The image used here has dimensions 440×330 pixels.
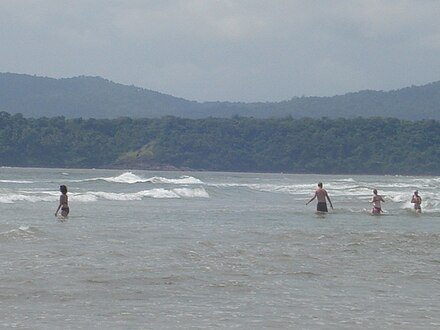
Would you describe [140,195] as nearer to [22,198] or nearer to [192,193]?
[192,193]

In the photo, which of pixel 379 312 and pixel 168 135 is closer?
pixel 379 312

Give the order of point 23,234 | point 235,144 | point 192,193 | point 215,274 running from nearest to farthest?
point 215,274
point 23,234
point 192,193
point 235,144

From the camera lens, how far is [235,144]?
135250mm

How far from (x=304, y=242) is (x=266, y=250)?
184 centimetres

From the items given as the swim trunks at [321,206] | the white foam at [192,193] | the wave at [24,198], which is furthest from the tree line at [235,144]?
the swim trunks at [321,206]

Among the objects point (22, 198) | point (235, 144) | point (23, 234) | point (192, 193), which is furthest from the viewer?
point (235, 144)

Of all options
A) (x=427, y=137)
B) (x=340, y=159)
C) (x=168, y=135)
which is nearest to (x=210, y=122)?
(x=168, y=135)

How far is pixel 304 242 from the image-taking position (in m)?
18.9

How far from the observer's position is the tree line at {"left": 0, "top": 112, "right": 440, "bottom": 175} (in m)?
122

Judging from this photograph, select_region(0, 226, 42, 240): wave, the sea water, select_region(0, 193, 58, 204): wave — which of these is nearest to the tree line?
select_region(0, 193, 58, 204): wave

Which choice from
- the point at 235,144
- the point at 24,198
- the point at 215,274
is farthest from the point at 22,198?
the point at 235,144

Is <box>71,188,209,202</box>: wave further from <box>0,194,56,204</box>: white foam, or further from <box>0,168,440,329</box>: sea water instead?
<box>0,168,440,329</box>: sea water

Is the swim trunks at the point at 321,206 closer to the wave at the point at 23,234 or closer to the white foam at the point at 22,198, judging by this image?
the white foam at the point at 22,198

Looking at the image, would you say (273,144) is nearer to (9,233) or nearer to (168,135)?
(168,135)
